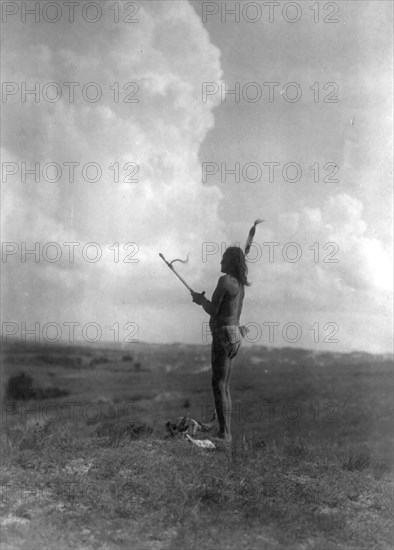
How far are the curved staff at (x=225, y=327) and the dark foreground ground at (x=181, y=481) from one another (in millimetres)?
524

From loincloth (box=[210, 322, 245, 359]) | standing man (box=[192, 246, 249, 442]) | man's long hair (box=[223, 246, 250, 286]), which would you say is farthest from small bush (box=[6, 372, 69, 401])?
Answer: man's long hair (box=[223, 246, 250, 286])

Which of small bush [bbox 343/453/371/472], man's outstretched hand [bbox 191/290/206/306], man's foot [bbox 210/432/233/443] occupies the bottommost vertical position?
small bush [bbox 343/453/371/472]

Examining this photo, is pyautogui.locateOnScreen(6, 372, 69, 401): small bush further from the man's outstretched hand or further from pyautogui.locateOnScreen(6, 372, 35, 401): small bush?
the man's outstretched hand

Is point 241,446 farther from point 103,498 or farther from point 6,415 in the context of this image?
point 6,415

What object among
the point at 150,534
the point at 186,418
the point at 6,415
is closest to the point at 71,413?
the point at 6,415

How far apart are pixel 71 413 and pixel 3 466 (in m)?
3.66

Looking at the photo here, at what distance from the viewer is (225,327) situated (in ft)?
24.4

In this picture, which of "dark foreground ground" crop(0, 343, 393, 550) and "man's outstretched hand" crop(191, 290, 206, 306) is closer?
"dark foreground ground" crop(0, 343, 393, 550)

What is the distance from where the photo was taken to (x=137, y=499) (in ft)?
18.8

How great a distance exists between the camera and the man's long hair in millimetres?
7613

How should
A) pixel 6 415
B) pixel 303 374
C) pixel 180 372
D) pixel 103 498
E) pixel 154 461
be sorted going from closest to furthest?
pixel 103 498, pixel 154 461, pixel 6 415, pixel 180 372, pixel 303 374

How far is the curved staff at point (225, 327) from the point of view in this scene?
744 cm

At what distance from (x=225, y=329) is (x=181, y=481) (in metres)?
2.07

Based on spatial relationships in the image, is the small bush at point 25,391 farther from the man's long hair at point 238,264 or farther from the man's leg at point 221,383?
the man's long hair at point 238,264
